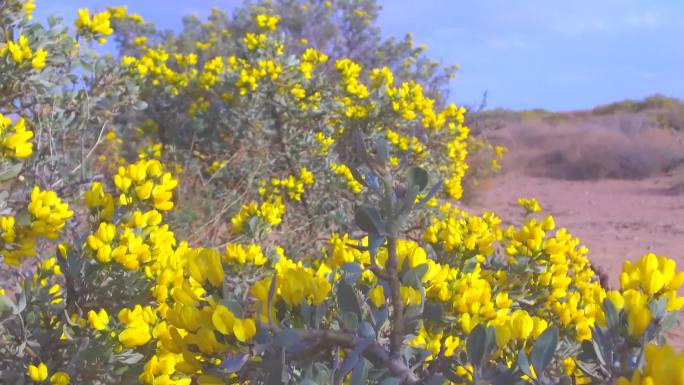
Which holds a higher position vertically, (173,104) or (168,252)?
(173,104)

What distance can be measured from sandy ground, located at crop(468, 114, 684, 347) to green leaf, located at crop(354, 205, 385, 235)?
15.1 feet

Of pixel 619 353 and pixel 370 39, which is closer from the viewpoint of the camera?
pixel 619 353

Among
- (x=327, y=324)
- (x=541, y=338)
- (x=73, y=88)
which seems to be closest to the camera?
(x=541, y=338)

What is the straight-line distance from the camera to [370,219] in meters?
0.85

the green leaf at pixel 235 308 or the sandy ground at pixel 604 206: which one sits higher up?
the green leaf at pixel 235 308

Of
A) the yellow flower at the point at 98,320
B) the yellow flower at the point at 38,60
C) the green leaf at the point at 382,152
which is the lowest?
the yellow flower at the point at 98,320

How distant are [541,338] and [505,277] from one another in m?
1.36

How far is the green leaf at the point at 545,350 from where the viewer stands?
89 cm

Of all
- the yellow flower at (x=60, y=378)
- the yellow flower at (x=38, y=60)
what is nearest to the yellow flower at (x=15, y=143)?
the yellow flower at (x=60, y=378)

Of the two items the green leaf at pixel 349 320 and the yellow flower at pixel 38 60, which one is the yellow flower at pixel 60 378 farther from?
the yellow flower at pixel 38 60

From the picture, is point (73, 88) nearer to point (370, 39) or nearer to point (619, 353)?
point (619, 353)

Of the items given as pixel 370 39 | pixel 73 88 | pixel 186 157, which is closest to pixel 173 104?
pixel 186 157

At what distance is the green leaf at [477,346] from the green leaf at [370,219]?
0.21m

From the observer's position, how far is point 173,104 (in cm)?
672
